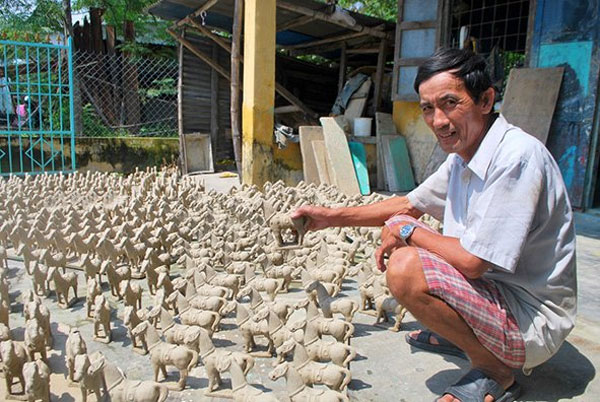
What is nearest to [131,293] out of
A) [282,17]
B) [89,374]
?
[89,374]

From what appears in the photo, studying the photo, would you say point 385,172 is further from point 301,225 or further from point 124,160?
point 301,225

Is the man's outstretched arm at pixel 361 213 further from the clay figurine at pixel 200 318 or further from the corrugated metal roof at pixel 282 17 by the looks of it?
the corrugated metal roof at pixel 282 17

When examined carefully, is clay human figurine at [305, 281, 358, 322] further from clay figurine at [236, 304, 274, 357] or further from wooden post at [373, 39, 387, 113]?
wooden post at [373, 39, 387, 113]

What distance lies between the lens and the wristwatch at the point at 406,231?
2.22 meters

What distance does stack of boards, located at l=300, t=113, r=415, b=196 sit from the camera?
7.27 m

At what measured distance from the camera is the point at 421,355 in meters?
2.57

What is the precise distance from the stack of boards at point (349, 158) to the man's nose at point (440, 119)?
4.93 metres

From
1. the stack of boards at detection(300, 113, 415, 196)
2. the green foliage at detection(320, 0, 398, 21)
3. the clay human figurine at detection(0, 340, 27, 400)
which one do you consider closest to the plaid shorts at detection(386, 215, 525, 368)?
the clay human figurine at detection(0, 340, 27, 400)

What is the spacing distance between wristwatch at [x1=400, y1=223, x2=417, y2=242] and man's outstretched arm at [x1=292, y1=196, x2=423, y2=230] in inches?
22.4

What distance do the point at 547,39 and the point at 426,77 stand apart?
5253mm

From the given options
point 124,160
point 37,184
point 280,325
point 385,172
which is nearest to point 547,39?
point 385,172

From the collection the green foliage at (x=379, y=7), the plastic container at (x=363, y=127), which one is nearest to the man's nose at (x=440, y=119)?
the plastic container at (x=363, y=127)

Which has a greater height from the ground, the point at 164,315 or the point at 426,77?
the point at 426,77

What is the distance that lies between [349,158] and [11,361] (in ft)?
19.3
